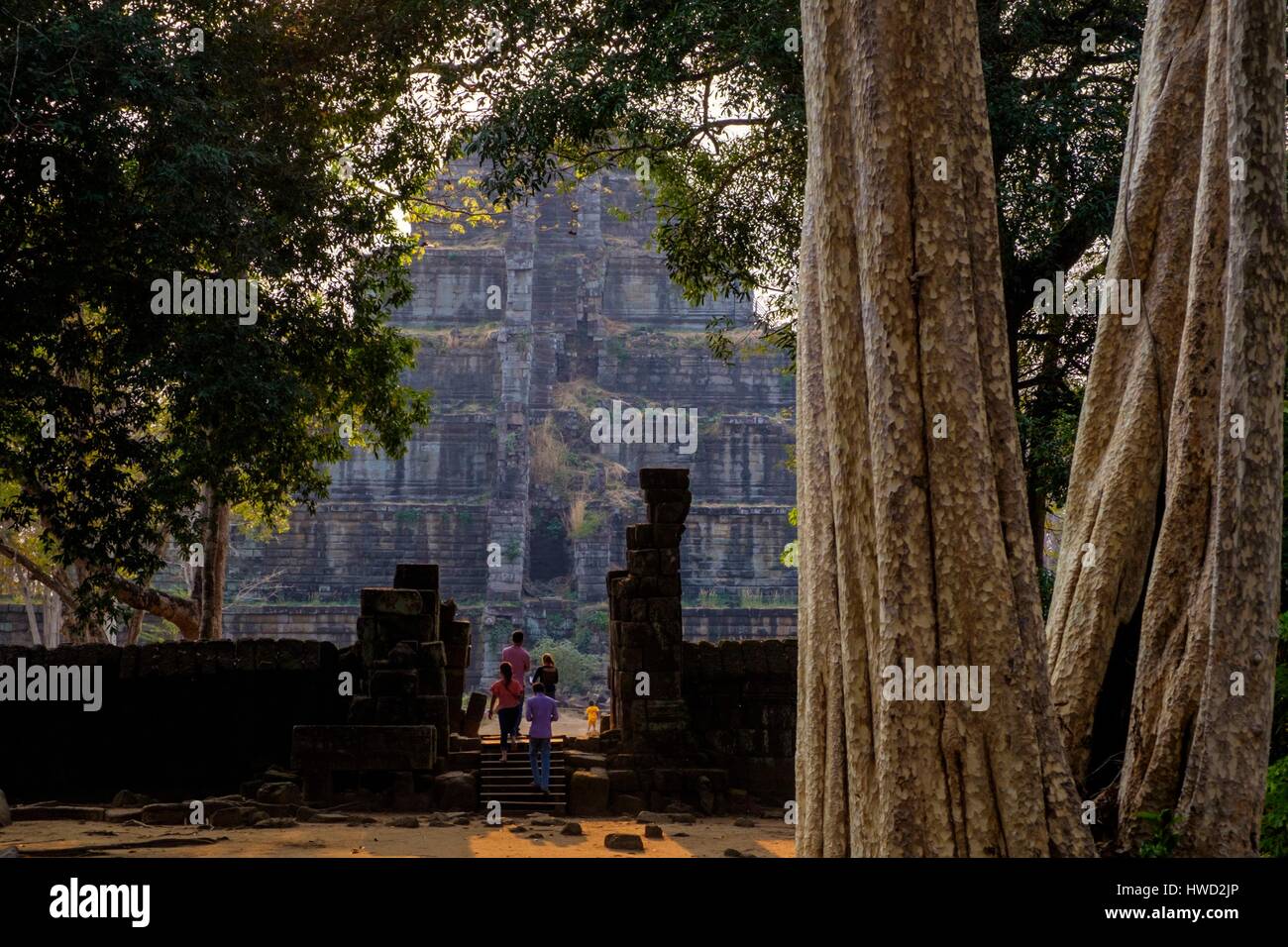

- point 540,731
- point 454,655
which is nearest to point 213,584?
point 454,655

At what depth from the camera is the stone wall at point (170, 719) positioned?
433 inches

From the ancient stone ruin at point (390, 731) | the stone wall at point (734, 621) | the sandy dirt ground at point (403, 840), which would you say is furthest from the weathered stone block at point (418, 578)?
the stone wall at point (734, 621)

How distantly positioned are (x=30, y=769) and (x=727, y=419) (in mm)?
19280

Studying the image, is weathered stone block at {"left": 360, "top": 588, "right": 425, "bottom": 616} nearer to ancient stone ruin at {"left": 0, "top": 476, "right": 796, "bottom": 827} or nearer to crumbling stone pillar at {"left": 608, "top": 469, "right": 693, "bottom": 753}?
ancient stone ruin at {"left": 0, "top": 476, "right": 796, "bottom": 827}

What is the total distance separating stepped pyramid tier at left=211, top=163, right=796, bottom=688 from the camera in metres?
26.7

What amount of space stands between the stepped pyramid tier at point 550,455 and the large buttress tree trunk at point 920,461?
849 inches

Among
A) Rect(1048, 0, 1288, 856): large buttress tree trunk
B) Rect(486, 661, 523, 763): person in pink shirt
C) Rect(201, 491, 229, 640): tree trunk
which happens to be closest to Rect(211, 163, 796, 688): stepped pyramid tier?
Rect(201, 491, 229, 640): tree trunk

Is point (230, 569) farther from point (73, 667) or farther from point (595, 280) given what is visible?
point (73, 667)

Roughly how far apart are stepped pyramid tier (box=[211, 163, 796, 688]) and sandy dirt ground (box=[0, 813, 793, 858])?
15945mm

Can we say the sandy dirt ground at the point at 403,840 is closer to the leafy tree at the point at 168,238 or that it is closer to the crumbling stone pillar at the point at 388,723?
the crumbling stone pillar at the point at 388,723

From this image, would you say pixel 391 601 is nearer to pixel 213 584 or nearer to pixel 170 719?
pixel 170 719

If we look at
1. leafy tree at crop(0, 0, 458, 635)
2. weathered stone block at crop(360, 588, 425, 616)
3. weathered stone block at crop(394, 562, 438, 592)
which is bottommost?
weathered stone block at crop(360, 588, 425, 616)
